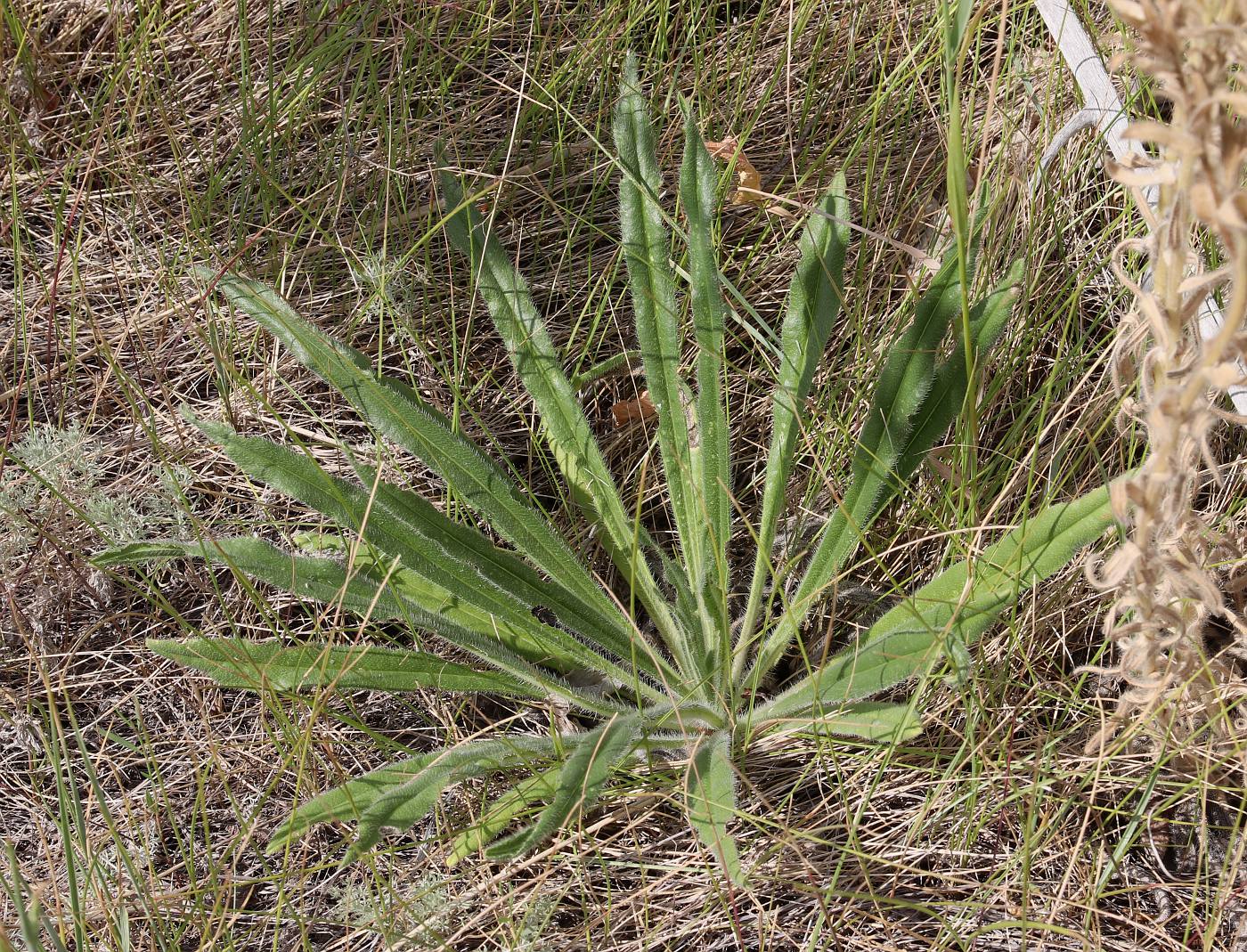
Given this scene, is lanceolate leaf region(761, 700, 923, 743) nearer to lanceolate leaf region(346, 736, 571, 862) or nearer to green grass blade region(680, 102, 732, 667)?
green grass blade region(680, 102, 732, 667)

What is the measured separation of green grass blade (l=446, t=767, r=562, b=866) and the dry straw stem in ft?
2.40

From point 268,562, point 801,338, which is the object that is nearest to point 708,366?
point 801,338

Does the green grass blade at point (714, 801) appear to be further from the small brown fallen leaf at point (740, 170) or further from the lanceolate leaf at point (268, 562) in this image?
the small brown fallen leaf at point (740, 170)

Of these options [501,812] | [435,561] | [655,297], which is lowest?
[501,812]

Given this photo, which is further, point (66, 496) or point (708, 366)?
point (66, 496)

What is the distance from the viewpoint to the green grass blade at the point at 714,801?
4.18ft

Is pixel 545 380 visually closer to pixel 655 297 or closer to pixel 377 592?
pixel 655 297

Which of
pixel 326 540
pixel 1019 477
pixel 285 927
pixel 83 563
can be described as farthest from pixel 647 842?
pixel 83 563

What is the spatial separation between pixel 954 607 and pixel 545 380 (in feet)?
2.49

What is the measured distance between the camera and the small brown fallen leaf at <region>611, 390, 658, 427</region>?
1.99 m

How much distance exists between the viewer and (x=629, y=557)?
5.73 feet

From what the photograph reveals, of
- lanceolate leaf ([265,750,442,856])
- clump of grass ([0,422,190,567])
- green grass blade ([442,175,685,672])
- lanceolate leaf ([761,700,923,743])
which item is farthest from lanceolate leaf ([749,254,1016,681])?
clump of grass ([0,422,190,567])

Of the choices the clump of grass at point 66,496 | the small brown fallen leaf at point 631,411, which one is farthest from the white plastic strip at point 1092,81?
the clump of grass at point 66,496

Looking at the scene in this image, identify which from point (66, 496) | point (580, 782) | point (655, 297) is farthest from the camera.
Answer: point (66, 496)
